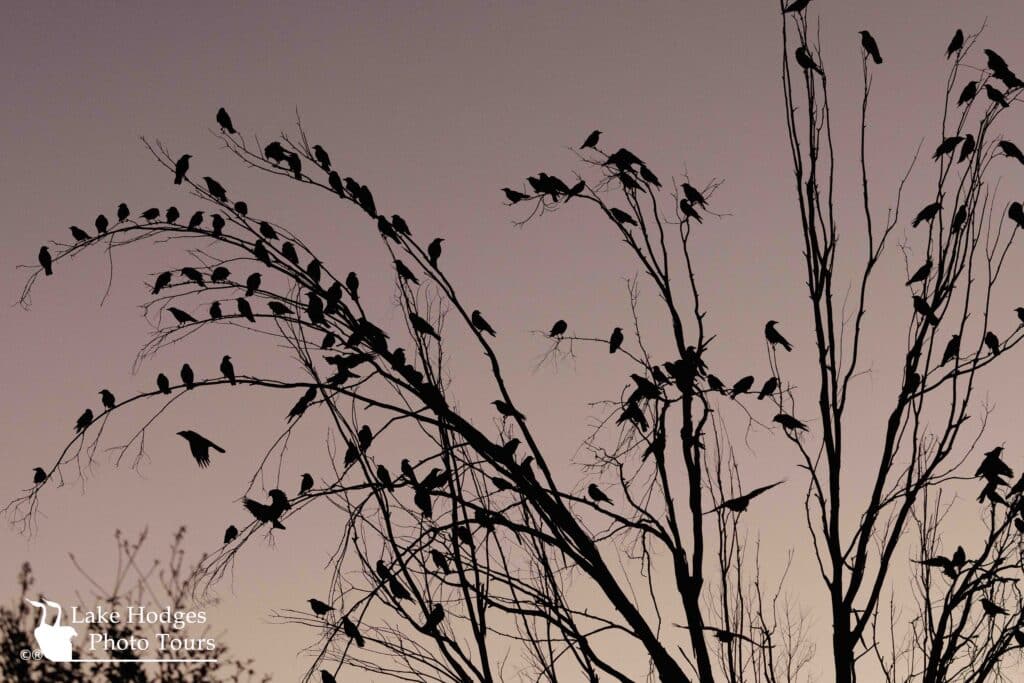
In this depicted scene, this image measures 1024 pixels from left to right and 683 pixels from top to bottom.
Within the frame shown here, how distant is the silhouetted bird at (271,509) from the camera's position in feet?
14.3

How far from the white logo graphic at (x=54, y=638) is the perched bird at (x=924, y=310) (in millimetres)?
7249

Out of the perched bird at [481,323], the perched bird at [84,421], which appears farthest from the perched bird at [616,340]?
the perched bird at [84,421]

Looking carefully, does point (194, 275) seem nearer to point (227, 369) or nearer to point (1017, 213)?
point (227, 369)

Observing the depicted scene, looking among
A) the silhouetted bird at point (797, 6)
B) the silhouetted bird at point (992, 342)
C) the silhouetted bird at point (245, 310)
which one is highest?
the silhouetted bird at point (797, 6)

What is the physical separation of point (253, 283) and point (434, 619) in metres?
1.61

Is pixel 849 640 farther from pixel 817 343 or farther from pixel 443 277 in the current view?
pixel 443 277

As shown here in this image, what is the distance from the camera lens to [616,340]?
539cm

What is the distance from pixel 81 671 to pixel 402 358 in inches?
246

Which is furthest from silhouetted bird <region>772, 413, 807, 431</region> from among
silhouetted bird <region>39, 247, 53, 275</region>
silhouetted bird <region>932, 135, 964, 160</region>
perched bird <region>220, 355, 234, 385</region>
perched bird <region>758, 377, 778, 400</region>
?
silhouetted bird <region>39, 247, 53, 275</region>

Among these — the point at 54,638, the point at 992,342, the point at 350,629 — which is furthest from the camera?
the point at 54,638

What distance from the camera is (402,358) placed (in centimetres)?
477

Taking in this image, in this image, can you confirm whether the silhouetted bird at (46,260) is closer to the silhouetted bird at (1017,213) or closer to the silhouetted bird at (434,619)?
the silhouetted bird at (434,619)

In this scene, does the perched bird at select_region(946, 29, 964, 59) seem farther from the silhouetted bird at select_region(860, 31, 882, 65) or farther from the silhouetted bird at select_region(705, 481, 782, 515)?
the silhouetted bird at select_region(705, 481, 782, 515)

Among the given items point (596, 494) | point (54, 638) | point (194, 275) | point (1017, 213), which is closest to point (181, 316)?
point (194, 275)
